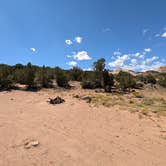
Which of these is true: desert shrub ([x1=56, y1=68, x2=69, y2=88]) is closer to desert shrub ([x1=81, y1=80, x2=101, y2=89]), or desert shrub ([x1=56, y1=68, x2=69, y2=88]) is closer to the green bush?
desert shrub ([x1=81, y1=80, x2=101, y2=89])

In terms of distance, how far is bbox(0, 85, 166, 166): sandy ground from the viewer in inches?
298

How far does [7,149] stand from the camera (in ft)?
27.1

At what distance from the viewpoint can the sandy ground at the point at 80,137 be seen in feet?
24.8

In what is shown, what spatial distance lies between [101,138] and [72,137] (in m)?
1.32

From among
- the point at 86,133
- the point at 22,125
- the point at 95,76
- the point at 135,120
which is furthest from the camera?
the point at 95,76

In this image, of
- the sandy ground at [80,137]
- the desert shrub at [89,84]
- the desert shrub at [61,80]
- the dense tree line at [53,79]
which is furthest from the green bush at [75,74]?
the sandy ground at [80,137]

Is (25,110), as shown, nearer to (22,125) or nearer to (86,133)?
(22,125)

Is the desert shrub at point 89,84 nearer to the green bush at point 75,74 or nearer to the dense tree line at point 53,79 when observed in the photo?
the dense tree line at point 53,79

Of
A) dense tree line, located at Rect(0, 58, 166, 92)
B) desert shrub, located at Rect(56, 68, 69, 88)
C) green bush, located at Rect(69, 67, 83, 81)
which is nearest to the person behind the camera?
dense tree line, located at Rect(0, 58, 166, 92)

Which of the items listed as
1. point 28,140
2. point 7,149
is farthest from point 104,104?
point 7,149

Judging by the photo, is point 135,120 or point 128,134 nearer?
point 128,134

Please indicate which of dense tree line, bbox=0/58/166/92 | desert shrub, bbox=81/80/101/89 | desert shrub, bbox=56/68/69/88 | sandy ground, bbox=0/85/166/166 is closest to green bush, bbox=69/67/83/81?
dense tree line, bbox=0/58/166/92

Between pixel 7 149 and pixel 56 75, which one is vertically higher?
pixel 56 75

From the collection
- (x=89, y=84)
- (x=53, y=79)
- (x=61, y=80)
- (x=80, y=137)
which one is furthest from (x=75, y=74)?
(x=80, y=137)
